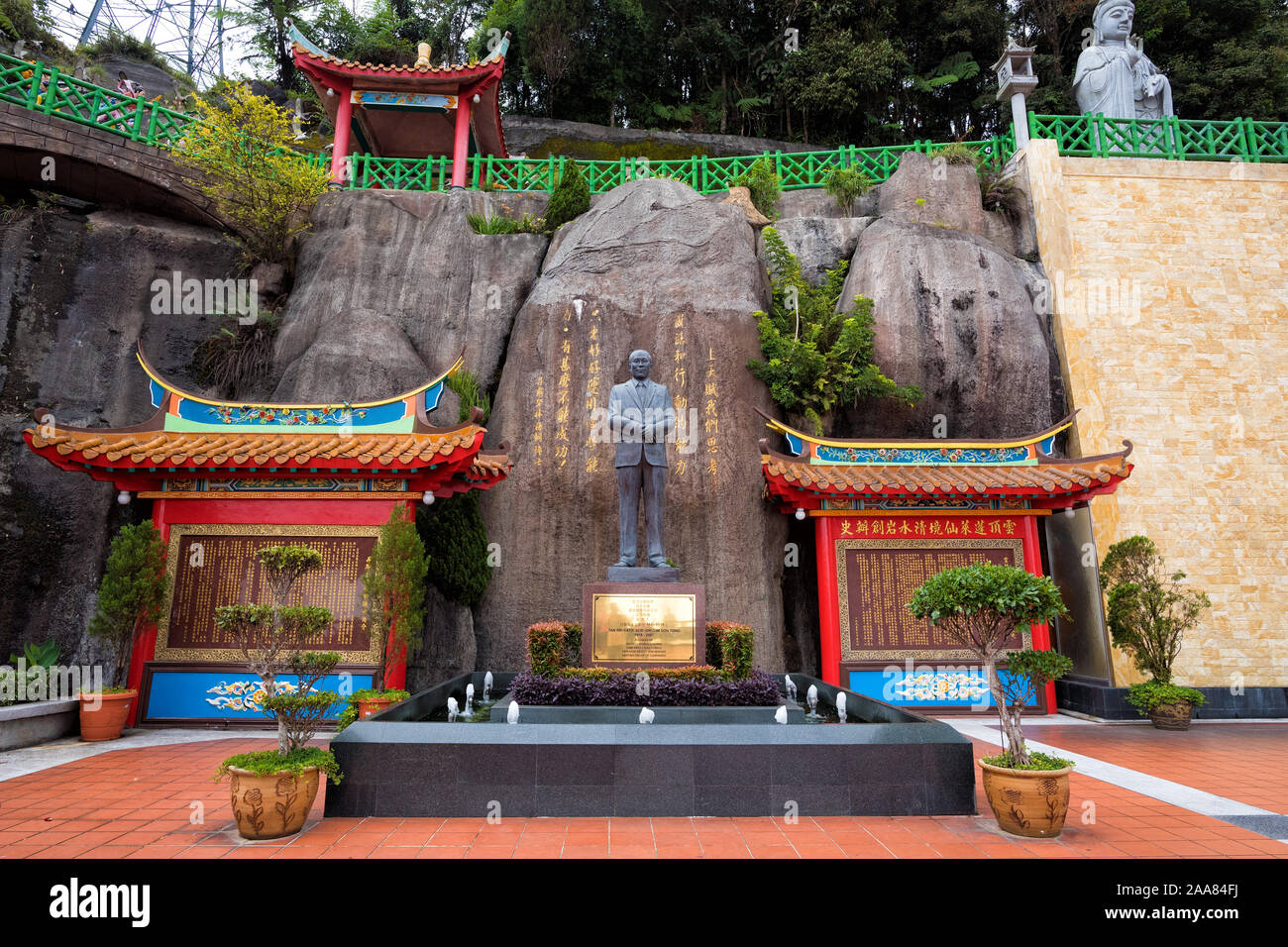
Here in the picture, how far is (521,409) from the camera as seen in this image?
12.0m

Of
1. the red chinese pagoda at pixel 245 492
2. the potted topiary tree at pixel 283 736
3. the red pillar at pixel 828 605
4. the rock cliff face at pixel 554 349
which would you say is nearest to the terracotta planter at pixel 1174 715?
the red pillar at pixel 828 605

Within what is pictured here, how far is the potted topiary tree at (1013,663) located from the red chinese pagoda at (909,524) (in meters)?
4.87

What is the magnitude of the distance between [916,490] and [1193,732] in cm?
460

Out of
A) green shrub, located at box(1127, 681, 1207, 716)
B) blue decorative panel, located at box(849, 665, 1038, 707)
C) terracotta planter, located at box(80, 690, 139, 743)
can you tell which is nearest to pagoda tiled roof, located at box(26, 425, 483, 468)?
terracotta planter, located at box(80, 690, 139, 743)

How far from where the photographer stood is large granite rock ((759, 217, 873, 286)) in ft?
47.1

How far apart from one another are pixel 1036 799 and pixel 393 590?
7.09 meters

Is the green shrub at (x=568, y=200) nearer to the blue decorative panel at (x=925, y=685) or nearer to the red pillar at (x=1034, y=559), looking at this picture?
the red pillar at (x=1034, y=559)

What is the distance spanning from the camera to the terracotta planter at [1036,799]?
4.73 metres

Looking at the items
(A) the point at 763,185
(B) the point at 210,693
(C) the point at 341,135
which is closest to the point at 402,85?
(C) the point at 341,135

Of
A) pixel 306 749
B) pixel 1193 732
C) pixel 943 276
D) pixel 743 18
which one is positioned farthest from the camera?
pixel 743 18

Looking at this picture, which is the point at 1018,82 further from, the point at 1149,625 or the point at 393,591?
the point at 393,591

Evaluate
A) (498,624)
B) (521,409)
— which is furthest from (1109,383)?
(498,624)

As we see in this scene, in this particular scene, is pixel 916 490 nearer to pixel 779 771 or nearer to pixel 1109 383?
pixel 1109 383

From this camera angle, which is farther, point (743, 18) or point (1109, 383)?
point (743, 18)
